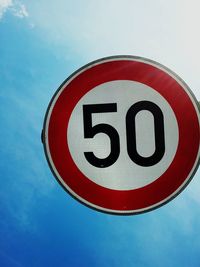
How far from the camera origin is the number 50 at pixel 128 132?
3.11 ft

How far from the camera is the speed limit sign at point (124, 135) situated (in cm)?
94

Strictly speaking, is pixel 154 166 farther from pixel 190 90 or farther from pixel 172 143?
pixel 190 90

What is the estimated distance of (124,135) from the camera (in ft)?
3.16

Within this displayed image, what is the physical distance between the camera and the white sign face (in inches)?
37.4

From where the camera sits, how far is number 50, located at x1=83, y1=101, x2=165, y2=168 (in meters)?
0.95

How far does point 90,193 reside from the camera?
954 millimetres

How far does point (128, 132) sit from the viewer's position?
0.96m

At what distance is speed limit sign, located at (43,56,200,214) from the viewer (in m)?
0.94

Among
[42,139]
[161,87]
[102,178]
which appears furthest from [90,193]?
[161,87]

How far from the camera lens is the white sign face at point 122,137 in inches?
37.4

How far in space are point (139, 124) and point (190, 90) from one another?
0.12 meters

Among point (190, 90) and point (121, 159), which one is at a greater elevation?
point (190, 90)

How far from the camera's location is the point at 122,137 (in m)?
0.96

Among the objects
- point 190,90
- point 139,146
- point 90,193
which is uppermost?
point 190,90
